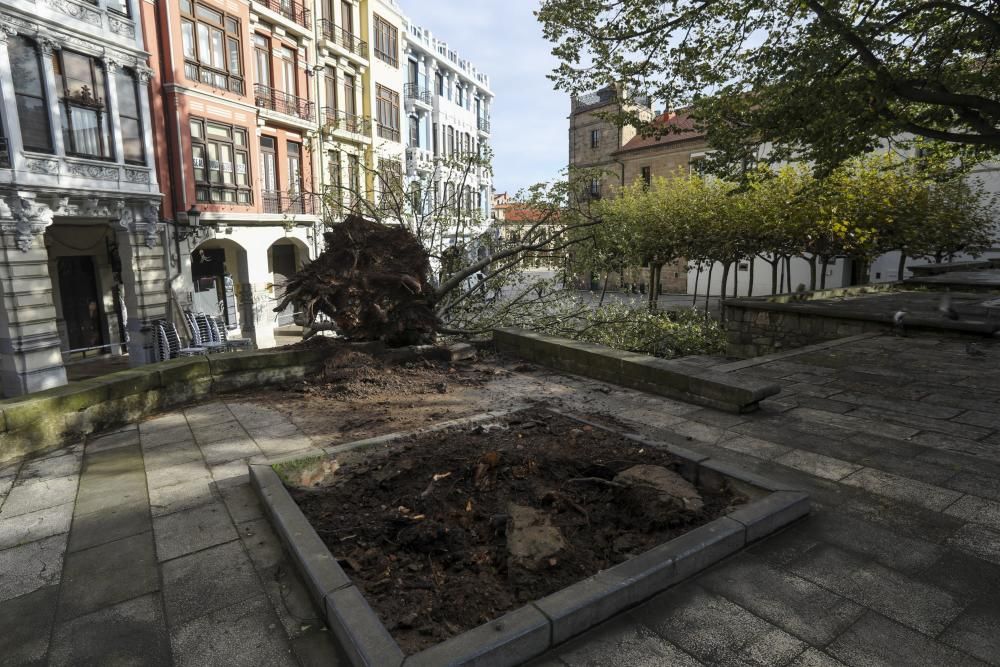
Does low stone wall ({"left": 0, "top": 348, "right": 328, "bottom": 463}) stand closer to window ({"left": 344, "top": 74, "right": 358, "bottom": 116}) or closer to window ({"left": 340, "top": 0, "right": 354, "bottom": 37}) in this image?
window ({"left": 344, "top": 74, "right": 358, "bottom": 116})

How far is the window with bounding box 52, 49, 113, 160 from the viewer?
14508 mm

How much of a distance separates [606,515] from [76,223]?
19087 millimetres

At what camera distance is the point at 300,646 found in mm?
2812

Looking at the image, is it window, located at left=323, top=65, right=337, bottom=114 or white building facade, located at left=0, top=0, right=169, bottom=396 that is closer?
white building facade, located at left=0, top=0, right=169, bottom=396

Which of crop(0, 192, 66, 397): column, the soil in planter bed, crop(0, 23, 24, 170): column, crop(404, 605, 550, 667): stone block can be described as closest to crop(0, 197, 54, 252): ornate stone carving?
crop(0, 192, 66, 397): column

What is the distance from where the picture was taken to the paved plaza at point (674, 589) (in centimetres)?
277

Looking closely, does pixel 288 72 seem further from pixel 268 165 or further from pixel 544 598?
pixel 544 598

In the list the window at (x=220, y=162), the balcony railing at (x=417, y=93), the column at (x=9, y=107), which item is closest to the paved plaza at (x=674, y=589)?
the column at (x=9, y=107)

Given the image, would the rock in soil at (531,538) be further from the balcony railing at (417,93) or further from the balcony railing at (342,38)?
the balcony railing at (417,93)

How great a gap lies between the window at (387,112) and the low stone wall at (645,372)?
2252 centimetres

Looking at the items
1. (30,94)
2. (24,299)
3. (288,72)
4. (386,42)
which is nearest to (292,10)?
(288,72)

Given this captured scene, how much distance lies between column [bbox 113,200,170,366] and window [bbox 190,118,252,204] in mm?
2394

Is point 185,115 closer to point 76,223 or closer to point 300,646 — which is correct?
point 76,223

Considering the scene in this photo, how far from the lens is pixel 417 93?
33219mm
